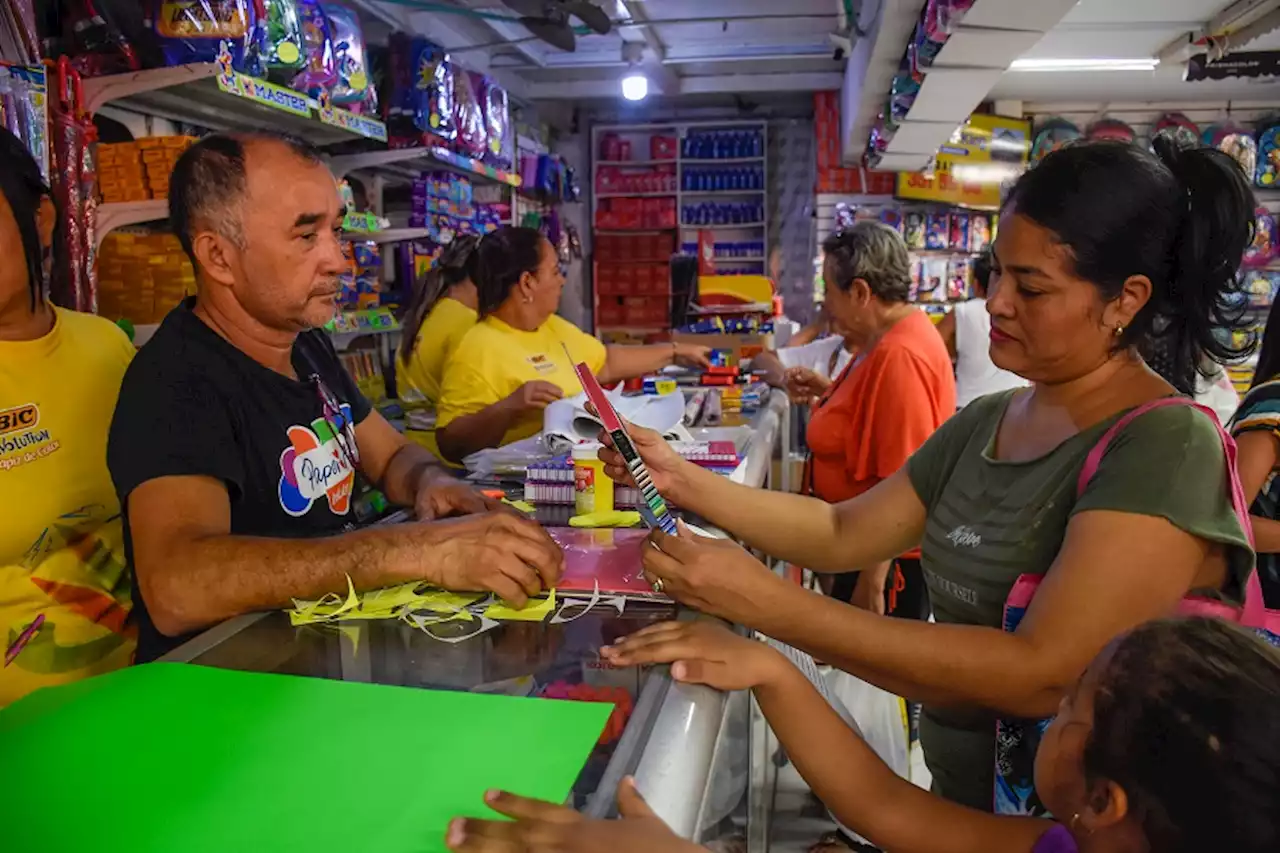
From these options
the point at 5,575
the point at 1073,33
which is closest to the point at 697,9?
the point at 1073,33

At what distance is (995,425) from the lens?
1.51 metres

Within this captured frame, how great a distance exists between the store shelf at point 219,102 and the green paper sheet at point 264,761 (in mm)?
2304

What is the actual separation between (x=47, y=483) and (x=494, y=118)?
5069mm

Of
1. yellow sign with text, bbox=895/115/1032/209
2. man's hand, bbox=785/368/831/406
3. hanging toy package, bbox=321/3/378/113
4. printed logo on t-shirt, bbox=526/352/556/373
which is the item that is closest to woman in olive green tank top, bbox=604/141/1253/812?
printed logo on t-shirt, bbox=526/352/556/373

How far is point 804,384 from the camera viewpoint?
4.08 metres

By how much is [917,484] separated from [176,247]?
97.7 inches

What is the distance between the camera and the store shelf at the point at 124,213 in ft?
9.34

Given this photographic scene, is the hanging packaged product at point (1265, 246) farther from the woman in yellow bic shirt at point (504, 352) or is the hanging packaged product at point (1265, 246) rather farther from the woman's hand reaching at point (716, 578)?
the woman's hand reaching at point (716, 578)

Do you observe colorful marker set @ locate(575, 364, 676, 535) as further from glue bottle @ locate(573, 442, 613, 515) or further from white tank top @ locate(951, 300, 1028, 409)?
white tank top @ locate(951, 300, 1028, 409)

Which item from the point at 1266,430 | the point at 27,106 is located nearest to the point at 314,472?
the point at 27,106

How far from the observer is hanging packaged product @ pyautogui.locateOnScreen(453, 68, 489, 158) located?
541 cm

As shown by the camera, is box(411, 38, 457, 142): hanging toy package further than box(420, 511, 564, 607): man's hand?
Yes

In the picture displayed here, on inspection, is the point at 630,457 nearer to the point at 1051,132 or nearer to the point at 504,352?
the point at 504,352

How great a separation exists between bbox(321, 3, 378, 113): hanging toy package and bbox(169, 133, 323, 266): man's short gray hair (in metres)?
2.66
